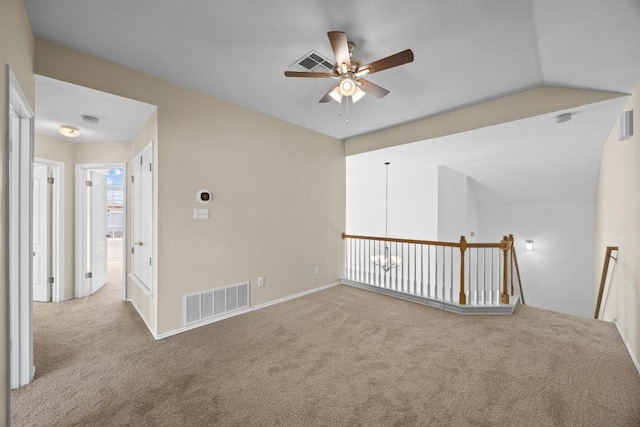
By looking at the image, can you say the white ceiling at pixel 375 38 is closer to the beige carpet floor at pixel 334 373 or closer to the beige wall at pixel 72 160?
the beige wall at pixel 72 160

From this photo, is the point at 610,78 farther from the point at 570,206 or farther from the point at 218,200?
the point at 570,206

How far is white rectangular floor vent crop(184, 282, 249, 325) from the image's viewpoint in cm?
319

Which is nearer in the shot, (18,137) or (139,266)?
(18,137)

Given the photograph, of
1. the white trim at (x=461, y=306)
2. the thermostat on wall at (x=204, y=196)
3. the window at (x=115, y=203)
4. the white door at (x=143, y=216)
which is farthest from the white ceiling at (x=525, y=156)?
the window at (x=115, y=203)

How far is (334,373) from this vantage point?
231 centimetres

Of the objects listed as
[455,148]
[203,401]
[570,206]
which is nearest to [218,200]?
[203,401]

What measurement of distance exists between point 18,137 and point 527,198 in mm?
8765

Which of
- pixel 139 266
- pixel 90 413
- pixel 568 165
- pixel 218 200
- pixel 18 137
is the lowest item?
pixel 90 413

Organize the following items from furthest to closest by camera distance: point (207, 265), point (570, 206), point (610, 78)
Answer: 1. point (570, 206)
2. point (207, 265)
3. point (610, 78)

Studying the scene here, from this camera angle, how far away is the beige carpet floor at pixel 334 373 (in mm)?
1850

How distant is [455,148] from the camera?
4.59 m

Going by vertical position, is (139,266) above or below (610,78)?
below

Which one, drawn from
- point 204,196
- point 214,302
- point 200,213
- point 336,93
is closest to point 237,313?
point 214,302

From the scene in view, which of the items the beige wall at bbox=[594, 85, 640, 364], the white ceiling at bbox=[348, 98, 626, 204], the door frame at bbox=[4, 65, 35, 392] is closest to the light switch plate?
the door frame at bbox=[4, 65, 35, 392]
